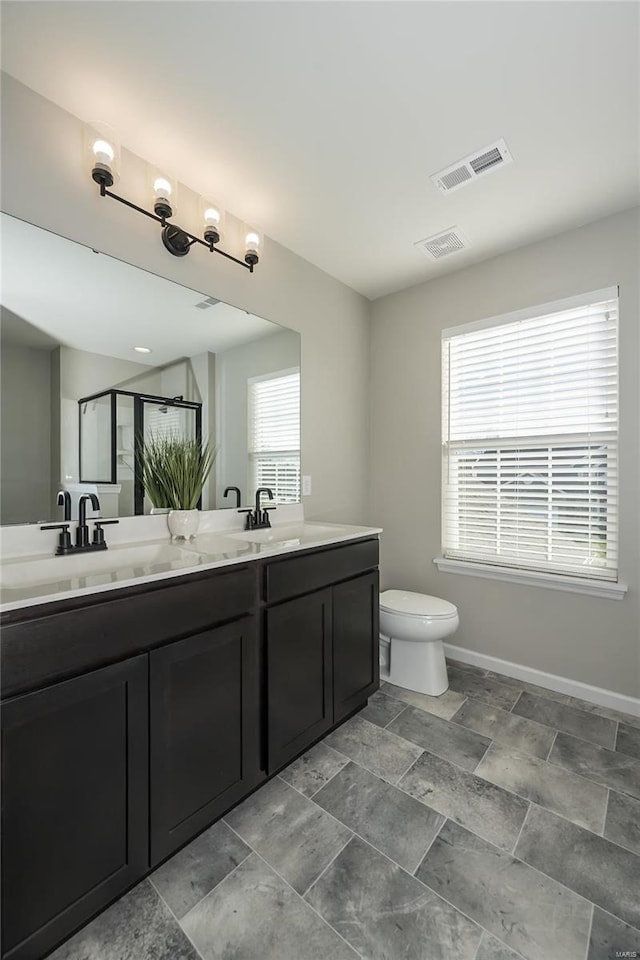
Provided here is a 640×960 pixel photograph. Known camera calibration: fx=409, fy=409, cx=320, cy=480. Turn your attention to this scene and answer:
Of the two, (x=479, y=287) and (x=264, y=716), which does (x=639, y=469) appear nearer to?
(x=479, y=287)

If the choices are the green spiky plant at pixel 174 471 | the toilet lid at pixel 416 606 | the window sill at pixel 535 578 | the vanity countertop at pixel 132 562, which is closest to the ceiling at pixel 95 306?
the green spiky plant at pixel 174 471

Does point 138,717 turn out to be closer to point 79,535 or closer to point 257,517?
point 79,535

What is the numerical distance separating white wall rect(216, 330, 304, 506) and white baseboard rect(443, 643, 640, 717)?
1738 millimetres

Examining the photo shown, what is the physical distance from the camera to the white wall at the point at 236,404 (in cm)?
207

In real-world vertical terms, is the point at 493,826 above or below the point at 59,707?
below

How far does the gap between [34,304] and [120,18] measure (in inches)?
35.1

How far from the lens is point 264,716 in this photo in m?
1.54

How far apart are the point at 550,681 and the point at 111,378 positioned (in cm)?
277

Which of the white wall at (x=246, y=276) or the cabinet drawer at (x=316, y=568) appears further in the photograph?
the cabinet drawer at (x=316, y=568)

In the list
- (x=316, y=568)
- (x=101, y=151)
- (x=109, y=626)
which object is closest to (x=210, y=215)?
(x=101, y=151)

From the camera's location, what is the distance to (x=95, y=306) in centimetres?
163

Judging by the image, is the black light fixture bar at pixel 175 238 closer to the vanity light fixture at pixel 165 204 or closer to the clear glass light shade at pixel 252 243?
the vanity light fixture at pixel 165 204

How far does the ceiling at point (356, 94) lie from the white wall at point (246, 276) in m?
0.13

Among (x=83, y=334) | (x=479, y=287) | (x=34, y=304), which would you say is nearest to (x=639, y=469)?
(x=479, y=287)
